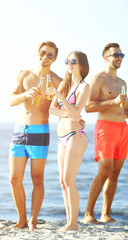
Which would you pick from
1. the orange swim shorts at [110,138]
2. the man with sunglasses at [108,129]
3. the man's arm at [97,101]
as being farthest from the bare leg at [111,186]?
the man's arm at [97,101]

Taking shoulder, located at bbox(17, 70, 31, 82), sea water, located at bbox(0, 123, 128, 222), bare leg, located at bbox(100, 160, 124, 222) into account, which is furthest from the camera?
sea water, located at bbox(0, 123, 128, 222)

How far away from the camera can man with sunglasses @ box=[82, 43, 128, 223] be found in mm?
5793

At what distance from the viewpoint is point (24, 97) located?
16.8 feet

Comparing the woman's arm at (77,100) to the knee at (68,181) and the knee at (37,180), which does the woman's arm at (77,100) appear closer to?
the knee at (68,181)

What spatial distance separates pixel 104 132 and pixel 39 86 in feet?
3.97

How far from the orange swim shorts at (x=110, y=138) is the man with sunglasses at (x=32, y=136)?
835mm

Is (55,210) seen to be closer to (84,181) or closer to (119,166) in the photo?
(119,166)

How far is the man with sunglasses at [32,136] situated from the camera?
5.24 meters

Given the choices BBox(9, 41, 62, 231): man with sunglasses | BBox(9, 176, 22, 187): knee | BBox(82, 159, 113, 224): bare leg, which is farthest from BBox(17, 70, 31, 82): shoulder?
BBox(82, 159, 113, 224): bare leg

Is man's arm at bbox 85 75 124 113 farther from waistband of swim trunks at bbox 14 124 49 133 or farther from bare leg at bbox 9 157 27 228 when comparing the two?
bare leg at bbox 9 157 27 228

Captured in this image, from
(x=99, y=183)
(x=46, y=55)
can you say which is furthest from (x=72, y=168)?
(x=46, y=55)

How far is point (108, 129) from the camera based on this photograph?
5809 millimetres

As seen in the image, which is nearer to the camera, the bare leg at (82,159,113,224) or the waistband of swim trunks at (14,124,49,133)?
the waistband of swim trunks at (14,124,49,133)

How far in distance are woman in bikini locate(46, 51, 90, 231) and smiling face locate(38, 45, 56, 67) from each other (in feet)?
0.96
